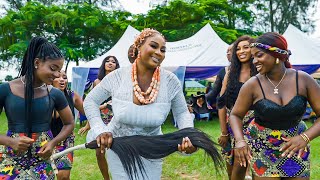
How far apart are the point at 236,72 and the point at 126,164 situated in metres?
1.87

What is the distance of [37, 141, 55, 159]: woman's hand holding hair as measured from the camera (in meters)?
2.52

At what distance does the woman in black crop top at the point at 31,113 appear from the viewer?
2453 millimetres

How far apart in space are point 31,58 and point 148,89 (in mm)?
805

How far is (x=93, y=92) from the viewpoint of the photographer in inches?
105

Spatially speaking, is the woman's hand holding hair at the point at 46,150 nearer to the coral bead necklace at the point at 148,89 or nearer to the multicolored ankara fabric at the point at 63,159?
the coral bead necklace at the point at 148,89

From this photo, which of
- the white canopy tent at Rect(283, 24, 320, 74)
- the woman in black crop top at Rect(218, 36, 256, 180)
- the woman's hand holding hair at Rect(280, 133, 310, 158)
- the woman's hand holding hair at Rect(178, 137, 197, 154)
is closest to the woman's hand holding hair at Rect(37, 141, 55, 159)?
the woman's hand holding hair at Rect(178, 137, 197, 154)

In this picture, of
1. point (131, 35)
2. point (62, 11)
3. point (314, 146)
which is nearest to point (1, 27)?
point (62, 11)

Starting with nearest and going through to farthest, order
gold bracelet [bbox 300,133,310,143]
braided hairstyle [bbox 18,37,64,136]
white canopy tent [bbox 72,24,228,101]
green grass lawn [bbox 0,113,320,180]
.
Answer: braided hairstyle [bbox 18,37,64,136]
gold bracelet [bbox 300,133,310,143]
green grass lawn [bbox 0,113,320,180]
white canopy tent [bbox 72,24,228,101]

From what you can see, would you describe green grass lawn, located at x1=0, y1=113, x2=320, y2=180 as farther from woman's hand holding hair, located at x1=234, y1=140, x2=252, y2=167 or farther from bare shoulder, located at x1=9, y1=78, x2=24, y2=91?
bare shoulder, located at x1=9, y1=78, x2=24, y2=91

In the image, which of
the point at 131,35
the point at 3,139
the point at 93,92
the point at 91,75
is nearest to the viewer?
the point at 3,139

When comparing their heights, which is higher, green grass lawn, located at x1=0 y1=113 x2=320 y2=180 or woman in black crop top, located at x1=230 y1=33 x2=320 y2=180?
woman in black crop top, located at x1=230 y1=33 x2=320 y2=180

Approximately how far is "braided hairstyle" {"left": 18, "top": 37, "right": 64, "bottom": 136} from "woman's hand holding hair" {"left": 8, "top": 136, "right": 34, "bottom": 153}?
13cm

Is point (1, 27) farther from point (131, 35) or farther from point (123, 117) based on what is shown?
point (123, 117)

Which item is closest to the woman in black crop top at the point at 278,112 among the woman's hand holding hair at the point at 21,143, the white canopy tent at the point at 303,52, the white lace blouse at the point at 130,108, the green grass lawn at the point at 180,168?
the white lace blouse at the point at 130,108
